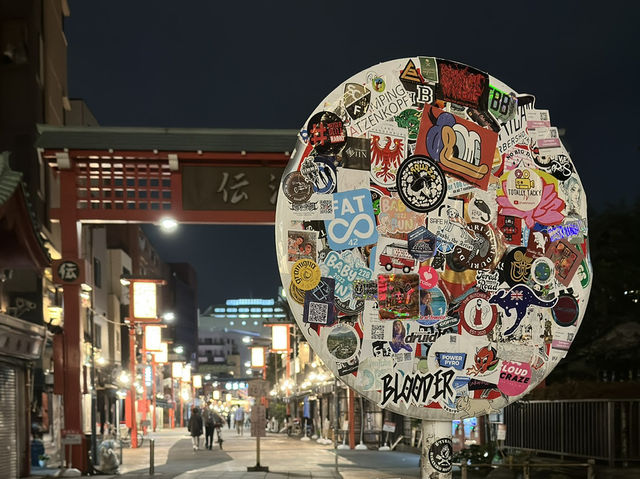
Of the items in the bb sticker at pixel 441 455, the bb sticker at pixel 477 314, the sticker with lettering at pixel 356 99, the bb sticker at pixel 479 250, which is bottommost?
the bb sticker at pixel 441 455

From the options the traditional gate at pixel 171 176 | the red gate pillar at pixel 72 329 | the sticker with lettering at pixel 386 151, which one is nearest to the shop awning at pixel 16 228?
the traditional gate at pixel 171 176

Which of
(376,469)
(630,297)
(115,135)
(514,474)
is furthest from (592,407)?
(115,135)

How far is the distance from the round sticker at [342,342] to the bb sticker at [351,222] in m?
0.34

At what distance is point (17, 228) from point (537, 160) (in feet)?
36.5

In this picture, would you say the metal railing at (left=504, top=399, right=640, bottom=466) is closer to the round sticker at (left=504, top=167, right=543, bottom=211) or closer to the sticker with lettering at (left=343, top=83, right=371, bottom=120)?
the round sticker at (left=504, top=167, right=543, bottom=211)

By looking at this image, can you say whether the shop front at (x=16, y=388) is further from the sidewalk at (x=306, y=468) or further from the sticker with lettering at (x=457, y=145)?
the sticker with lettering at (x=457, y=145)

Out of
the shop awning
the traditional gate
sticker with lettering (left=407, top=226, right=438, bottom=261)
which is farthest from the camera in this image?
the traditional gate

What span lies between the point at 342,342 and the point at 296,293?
285 mm

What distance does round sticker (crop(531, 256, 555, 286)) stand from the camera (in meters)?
3.86

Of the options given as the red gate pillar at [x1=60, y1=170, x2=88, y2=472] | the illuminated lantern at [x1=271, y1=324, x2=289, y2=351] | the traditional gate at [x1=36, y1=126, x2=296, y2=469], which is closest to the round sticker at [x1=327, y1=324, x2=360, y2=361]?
the traditional gate at [x1=36, y1=126, x2=296, y2=469]

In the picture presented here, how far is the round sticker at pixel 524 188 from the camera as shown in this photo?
3883 millimetres

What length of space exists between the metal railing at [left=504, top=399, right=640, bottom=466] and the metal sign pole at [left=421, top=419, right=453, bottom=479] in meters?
12.1

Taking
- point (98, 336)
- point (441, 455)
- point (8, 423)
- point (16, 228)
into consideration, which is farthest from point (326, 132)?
point (98, 336)

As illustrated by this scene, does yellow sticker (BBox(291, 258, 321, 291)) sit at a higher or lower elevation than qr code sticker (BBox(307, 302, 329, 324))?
higher
